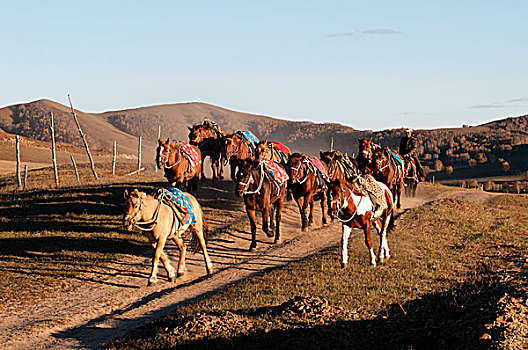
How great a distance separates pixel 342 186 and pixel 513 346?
6070 millimetres

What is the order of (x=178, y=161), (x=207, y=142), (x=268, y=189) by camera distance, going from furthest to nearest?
1. (x=207, y=142)
2. (x=178, y=161)
3. (x=268, y=189)

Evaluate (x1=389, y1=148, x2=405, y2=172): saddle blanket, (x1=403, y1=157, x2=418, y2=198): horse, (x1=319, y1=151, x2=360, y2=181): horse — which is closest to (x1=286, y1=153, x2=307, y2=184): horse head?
(x1=319, y1=151, x2=360, y2=181): horse

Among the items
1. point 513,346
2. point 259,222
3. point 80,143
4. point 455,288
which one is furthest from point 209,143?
point 80,143

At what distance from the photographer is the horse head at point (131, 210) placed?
1251 centimetres

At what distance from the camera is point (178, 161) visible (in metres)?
22.1

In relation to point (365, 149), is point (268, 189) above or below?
below

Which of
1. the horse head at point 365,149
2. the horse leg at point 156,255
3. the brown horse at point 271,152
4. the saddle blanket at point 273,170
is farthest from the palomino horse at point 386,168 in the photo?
the horse leg at point 156,255

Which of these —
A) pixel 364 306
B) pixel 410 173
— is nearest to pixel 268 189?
pixel 364 306

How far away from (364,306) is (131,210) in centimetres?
550

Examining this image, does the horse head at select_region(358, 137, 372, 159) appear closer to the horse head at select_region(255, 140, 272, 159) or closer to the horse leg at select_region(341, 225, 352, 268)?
the horse head at select_region(255, 140, 272, 159)

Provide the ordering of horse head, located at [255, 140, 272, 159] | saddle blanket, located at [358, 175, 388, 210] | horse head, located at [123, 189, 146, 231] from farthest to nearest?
horse head, located at [255, 140, 272, 159], saddle blanket, located at [358, 175, 388, 210], horse head, located at [123, 189, 146, 231]

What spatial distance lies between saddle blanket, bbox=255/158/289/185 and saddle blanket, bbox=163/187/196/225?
155 inches

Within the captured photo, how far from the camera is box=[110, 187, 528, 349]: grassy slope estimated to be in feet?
30.2

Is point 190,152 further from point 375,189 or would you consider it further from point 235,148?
point 375,189
